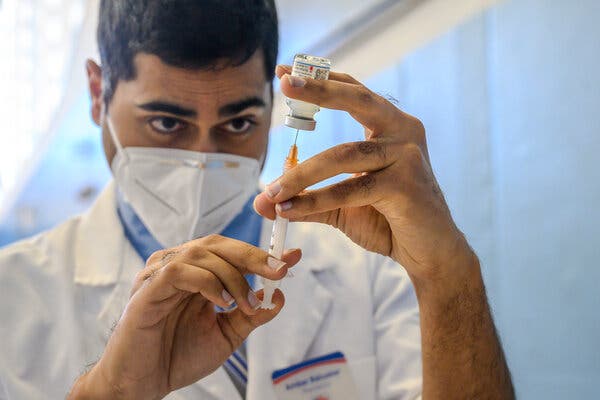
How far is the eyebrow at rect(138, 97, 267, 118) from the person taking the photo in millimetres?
1085

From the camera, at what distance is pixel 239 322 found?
88cm

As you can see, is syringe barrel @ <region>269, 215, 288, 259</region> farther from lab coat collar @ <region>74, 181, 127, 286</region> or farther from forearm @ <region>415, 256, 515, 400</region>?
lab coat collar @ <region>74, 181, 127, 286</region>

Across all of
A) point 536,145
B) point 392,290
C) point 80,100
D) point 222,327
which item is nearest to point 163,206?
point 222,327

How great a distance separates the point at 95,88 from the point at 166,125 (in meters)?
0.24

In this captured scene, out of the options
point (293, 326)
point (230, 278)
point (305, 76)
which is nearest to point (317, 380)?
point (293, 326)

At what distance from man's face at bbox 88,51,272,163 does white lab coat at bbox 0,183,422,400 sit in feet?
0.64

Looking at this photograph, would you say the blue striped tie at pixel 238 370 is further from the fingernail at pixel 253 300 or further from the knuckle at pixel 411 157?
the knuckle at pixel 411 157

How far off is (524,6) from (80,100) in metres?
1.07

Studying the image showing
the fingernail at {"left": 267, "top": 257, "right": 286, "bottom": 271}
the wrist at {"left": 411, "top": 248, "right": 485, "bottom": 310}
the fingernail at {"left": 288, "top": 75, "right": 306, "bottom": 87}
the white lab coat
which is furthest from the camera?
the white lab coat

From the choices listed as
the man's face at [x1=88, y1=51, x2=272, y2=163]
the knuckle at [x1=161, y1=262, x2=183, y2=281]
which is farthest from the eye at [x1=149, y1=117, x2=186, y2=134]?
the knuckle at [x1=161, y1=262, x2=183, y2=281]

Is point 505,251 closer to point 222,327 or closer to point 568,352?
point 568,352

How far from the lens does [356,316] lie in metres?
1.19

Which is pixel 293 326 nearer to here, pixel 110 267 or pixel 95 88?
pixel 110 267

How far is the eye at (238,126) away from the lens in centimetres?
113
